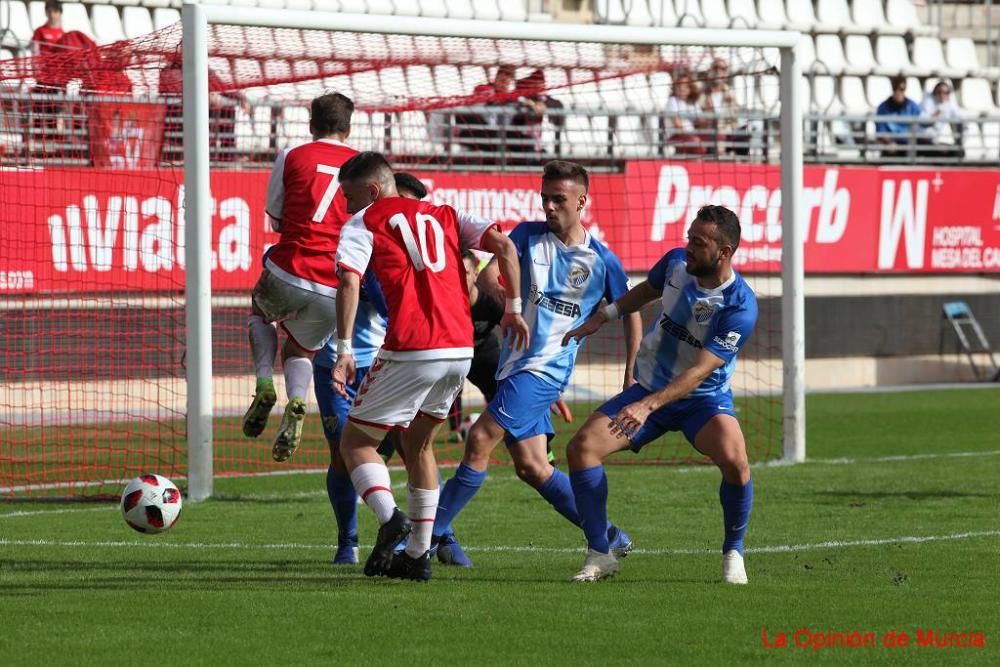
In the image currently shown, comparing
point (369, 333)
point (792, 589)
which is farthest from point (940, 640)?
point (369, 333)

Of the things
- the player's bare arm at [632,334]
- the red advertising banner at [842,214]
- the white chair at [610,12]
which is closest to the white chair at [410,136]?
the red advertising banner at [842,214]

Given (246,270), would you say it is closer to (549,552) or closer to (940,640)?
(549,552)

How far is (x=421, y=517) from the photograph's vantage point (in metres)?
7.64

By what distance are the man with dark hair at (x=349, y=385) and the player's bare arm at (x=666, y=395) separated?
5.33 feet

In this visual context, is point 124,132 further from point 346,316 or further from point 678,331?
point 678,331

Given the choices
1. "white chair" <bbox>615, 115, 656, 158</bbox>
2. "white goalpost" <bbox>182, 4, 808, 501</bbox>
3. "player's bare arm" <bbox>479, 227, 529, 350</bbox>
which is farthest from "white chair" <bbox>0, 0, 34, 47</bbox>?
"player's bare arm" <bbox>479, 227, 529, 350</bbox>

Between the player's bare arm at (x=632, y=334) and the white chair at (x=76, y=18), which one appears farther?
the white chair at (x=76, y=18)

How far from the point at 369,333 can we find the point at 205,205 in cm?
282

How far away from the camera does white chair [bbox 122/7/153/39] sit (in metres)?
20.3

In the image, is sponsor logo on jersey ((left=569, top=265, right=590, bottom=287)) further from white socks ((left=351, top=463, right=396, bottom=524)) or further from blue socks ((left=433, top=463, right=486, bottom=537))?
white socks ((left=351, top=463, right=396, bottom=524))

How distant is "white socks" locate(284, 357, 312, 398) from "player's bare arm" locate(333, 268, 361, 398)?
2.02 m

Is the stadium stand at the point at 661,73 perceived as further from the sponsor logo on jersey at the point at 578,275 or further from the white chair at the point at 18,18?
the sponsor logo on jersey at the point at 578,275

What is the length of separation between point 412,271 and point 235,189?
10.3m

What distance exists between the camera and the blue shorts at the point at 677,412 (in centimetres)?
766
